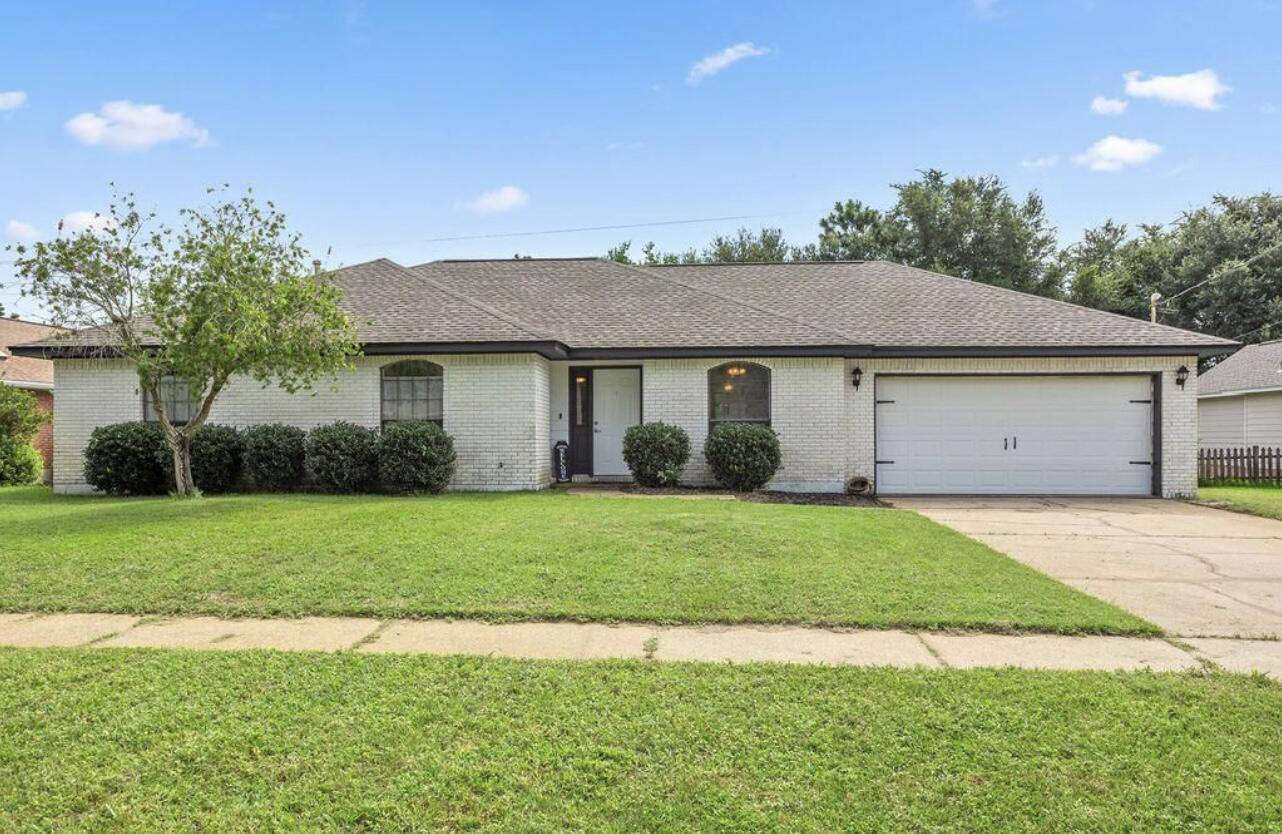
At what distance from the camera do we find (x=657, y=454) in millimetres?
12031

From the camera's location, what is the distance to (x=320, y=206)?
15289mm

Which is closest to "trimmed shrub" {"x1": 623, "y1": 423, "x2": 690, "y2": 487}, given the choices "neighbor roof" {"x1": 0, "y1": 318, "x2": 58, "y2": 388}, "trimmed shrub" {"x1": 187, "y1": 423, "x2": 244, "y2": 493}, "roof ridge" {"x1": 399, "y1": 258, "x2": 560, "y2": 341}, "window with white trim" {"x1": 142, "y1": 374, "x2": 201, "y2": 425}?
"roof ridge" {"x1": 399, "y1": 258, "x2": 560, "y2": 341}

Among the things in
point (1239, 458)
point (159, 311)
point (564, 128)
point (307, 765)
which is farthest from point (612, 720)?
point (1239, 458)

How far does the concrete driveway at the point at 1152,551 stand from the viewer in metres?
5.23

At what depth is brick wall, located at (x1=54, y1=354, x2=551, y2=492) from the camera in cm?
1188

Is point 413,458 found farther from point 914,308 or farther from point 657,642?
point 914,308

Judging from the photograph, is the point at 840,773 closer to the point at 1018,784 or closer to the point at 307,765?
the point at 1018,784

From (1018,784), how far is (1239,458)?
18.5 metres

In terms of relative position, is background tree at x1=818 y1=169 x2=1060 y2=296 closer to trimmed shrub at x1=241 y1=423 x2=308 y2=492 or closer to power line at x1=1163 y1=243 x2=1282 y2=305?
power line at x1=1163 y1=243 x2=1282 y2=305

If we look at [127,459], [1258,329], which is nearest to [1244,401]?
[1258,329]

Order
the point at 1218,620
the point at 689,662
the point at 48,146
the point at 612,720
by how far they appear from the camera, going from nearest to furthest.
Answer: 1. the point at 612,720
2. the point at 689,662
3. the point at 1218,620
4. the point at 48,146

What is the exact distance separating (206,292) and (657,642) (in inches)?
309

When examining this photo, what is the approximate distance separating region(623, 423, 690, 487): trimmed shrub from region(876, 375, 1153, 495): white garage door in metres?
3.91

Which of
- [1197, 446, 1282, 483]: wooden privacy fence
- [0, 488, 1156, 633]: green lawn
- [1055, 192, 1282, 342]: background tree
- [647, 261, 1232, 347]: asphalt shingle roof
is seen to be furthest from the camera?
[1055, 192, 1282, 342]: background tree
